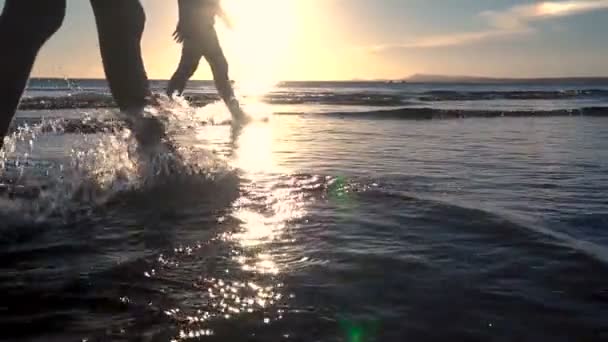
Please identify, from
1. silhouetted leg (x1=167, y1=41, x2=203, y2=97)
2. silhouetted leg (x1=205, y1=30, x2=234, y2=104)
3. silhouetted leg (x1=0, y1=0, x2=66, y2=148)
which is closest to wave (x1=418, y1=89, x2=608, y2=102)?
silhouetted leg (x1=205, y1=30, x2=234, y2=104)

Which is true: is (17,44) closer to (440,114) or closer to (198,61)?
(198,61)

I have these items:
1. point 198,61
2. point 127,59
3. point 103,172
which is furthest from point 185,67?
point 103,172

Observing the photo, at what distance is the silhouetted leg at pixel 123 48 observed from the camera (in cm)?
404

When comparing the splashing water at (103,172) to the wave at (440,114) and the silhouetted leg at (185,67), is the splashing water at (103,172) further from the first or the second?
the wave at (440,114)

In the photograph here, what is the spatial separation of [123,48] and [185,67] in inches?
190

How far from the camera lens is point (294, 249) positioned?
261 cm

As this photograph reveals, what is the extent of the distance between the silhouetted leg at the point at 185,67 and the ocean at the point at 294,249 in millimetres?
3739

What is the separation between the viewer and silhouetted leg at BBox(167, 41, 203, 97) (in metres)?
8.58

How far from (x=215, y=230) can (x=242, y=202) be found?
673mm

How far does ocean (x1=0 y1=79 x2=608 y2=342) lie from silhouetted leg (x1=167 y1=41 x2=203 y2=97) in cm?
374

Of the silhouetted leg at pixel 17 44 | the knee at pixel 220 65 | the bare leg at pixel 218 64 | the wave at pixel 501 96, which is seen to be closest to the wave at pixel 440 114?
the bare leg at pixel 218 64

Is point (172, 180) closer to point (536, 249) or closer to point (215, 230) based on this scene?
point (215, 230)

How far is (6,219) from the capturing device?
2990 mm

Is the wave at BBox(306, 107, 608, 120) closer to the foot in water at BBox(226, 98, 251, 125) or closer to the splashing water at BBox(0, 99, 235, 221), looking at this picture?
the foot in water at BBox(226, 98, 251, 125)
